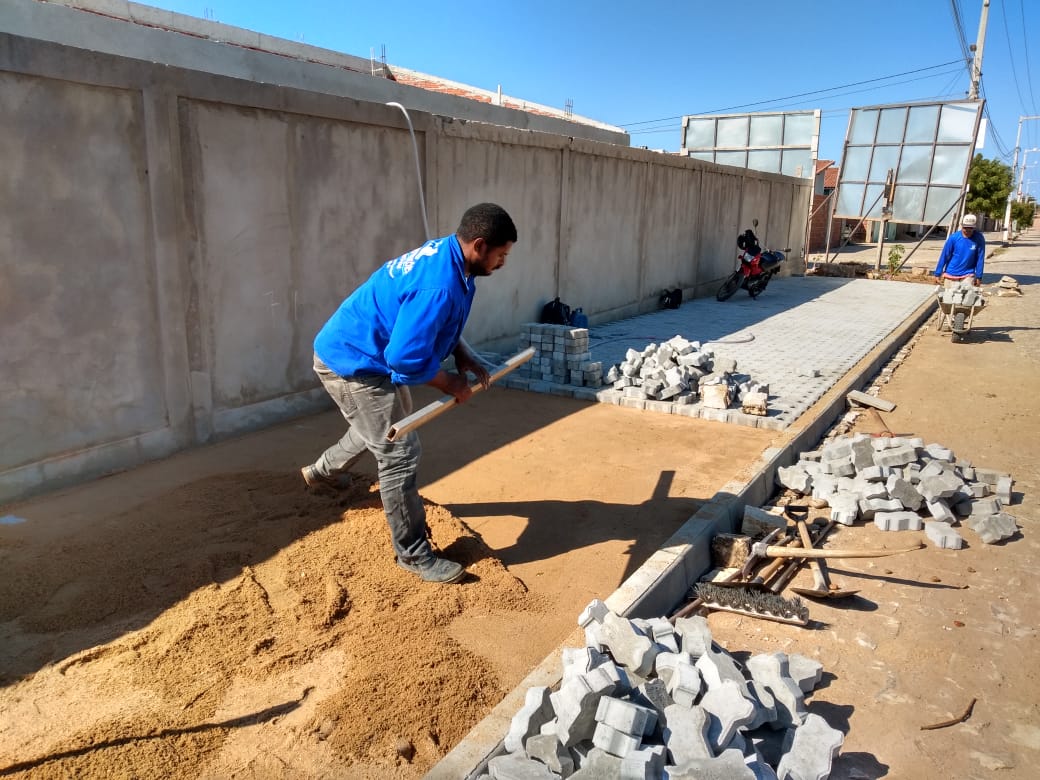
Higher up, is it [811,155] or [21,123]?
[811,155]

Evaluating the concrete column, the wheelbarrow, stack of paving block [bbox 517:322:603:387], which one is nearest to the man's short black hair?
the concrete column

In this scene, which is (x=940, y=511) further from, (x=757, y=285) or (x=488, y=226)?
(x=757, y=285)

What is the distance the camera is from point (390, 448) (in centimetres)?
348

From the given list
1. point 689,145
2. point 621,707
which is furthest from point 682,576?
point 689,145

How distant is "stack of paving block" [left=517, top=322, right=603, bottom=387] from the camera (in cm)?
751

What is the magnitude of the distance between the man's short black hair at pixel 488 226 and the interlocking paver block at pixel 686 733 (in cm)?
198

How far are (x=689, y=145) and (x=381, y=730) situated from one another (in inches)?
975

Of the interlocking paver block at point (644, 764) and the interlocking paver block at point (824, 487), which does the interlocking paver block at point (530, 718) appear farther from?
the interlocking paver block at point (824, 487)

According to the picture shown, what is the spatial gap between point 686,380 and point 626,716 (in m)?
5.10

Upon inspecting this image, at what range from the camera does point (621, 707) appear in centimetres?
233

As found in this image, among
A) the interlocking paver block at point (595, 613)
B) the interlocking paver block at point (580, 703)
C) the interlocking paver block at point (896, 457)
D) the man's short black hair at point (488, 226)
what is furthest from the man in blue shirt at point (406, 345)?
the interlocking paver block at point (896, 457)

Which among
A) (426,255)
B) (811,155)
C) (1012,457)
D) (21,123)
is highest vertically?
(811,155)

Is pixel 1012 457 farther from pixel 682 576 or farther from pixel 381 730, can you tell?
pixel 381 730

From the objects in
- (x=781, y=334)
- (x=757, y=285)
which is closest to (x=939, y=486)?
(x=781, y=334)
